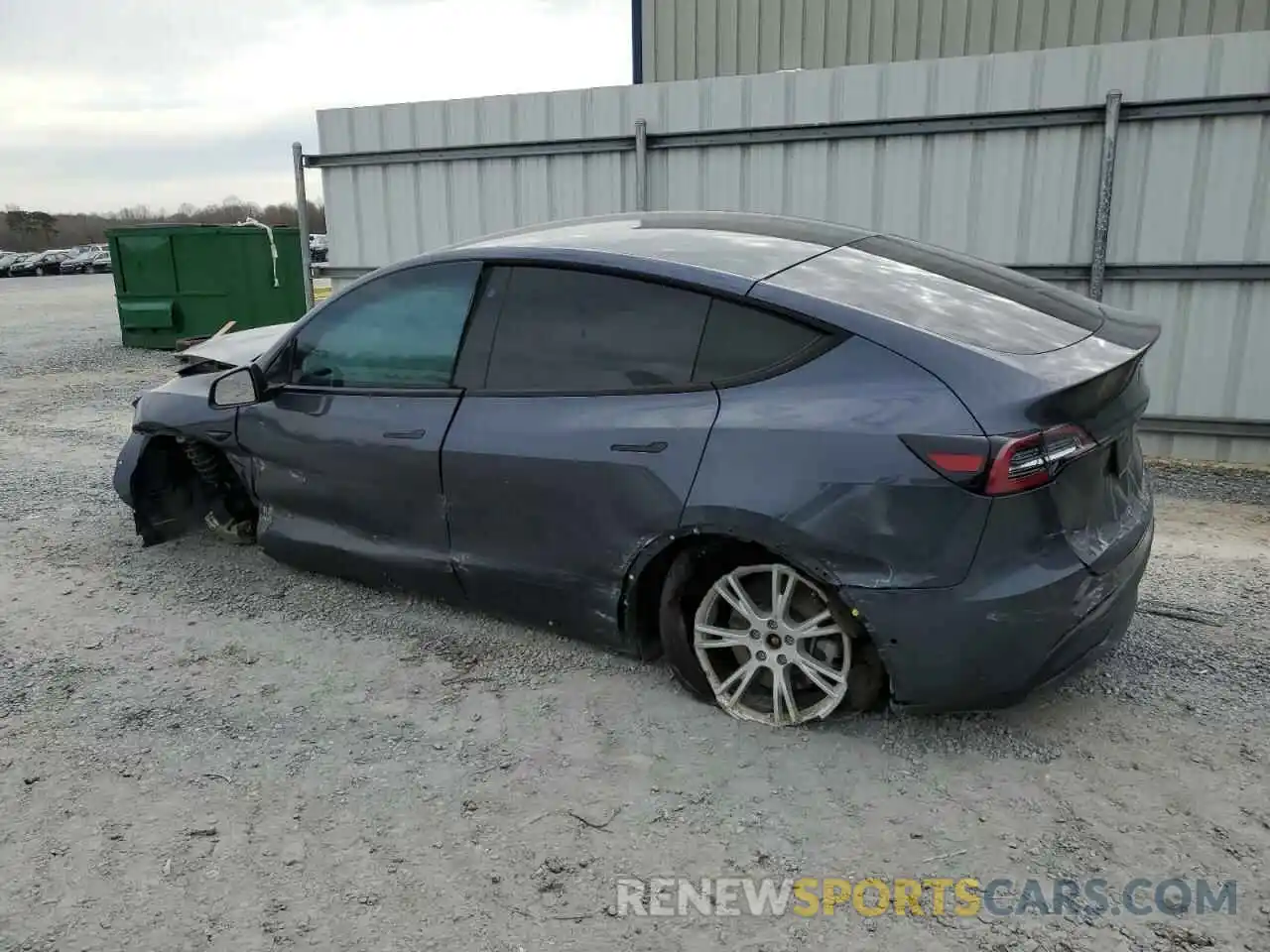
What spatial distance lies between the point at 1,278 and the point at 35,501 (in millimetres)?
44354

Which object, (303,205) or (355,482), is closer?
(355,482)

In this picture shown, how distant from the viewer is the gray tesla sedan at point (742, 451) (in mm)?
2664

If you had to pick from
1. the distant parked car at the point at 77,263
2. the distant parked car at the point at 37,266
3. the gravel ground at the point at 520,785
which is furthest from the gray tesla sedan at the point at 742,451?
the distant parked car at the point at 37,266

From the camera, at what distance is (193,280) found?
13.5 m

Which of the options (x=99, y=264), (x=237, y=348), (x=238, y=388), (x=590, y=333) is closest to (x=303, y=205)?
(x=237, y=348)

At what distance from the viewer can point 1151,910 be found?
230 centimetres

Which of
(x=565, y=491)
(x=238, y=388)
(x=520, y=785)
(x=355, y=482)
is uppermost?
(x=238, y=388)

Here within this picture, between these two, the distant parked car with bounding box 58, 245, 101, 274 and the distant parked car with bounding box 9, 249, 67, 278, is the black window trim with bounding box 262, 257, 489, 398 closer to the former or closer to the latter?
the distant parked car with bounding box 9, 249, 67, 278

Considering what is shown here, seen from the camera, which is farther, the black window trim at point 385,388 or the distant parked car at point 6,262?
the distant parked car at point 6,262

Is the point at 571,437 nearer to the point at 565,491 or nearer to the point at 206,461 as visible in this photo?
the point at 565,491

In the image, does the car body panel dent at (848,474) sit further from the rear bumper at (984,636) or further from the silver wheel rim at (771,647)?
the silver wheel rim at (771,647)

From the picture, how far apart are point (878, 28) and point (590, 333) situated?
7.98 metres

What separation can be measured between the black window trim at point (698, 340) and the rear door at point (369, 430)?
0.07 metres

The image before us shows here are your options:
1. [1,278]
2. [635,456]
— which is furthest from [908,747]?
[1,278]
